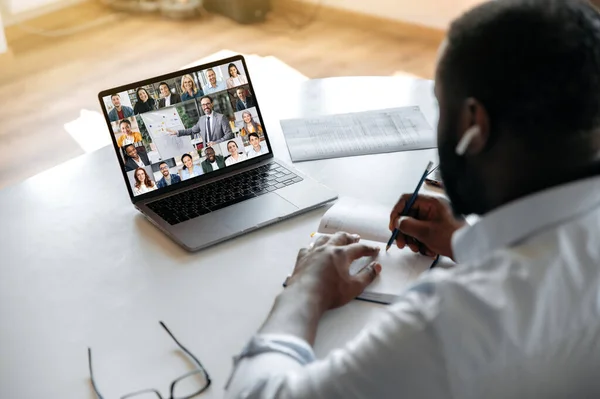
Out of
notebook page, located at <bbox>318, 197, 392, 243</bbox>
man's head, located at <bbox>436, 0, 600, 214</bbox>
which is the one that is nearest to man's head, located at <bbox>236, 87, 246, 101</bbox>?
notebook page, located at <bbox>318, 197, 392, 243</bbox>

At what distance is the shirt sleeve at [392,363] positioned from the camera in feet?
2.79

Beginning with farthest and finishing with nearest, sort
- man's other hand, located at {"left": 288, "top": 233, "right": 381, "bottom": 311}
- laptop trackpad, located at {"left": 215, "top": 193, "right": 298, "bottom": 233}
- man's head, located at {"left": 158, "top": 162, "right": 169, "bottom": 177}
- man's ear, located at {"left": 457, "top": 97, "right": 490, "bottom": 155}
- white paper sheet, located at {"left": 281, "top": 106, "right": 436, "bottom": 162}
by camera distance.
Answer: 1. white paper sheet, located at {"left": 281, "top": 106, "right": 436, "bottom": 162}
2. man's head, located at {"left": 158, "top": 162, "right": 169, "bottom": 177}
3. laptop trackpad, located at {"left": 215, "top": 193, "right": 298, "bottom": 233}
4. man's other hand, located at {"left": 288, "top": 233, "right": 381, "bottom": 311}
5. man's ear, located at {"left": 457, "top": 97, "right": 490, "bottom": 155}

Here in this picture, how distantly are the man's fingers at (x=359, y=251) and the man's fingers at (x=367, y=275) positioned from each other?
24mm

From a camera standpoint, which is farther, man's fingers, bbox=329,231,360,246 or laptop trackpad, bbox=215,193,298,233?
laptop trackpad, bbox=215,193,298,233

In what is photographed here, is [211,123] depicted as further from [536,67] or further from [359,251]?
[536,67]

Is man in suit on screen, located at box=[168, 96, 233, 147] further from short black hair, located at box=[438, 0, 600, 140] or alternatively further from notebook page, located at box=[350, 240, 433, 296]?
short black hair, located at box=[438, 0, 600, 140]

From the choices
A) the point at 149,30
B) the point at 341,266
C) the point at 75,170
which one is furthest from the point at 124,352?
the point at 149,30

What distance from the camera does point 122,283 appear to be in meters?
1.33

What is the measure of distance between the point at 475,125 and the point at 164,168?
0.80 meters

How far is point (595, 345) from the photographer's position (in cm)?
85

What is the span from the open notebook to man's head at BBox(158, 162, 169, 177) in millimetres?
346

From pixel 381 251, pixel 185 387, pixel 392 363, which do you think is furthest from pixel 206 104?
pixel 392 363

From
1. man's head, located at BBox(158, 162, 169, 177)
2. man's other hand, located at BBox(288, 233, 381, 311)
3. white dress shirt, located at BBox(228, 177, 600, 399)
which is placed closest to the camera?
white dress shirt, located at BBox(228, 177, 600, 399)

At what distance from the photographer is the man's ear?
0.95 meters
